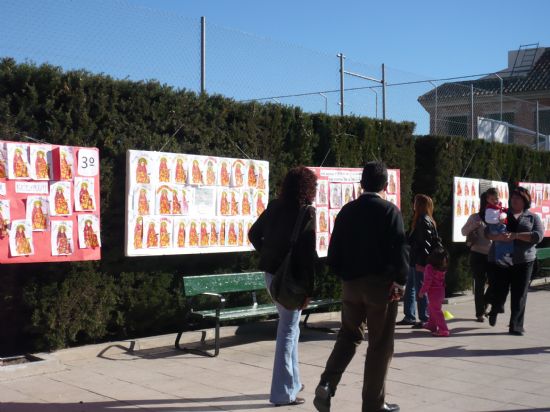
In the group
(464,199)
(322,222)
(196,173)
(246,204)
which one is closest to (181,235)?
(196,173)

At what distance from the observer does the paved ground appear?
19.4ft

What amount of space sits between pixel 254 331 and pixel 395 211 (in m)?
4.21

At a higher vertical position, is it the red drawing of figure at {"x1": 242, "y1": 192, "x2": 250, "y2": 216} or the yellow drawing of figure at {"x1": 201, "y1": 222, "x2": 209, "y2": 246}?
the red drawing of figure at {"x1": 242, "y1": 192, "x2": 250, "y2": 216}

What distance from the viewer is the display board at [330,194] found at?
1019cm

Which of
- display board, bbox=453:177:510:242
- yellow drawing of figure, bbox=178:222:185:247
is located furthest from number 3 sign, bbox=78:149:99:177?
display board, bbox=453:177:510:242

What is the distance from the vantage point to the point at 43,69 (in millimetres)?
7340

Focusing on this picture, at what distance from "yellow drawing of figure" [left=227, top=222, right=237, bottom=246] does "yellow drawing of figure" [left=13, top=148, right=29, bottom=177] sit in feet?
9.06

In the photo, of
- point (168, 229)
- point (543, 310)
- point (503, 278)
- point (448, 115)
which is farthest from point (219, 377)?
point (448, 115)

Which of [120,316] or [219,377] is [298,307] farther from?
[120,316]

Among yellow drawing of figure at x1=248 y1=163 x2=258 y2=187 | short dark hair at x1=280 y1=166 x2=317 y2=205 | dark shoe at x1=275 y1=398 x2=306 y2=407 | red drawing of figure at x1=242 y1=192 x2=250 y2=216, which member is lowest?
dark shoe at x1=275 y1=398 x2=306 y2=407

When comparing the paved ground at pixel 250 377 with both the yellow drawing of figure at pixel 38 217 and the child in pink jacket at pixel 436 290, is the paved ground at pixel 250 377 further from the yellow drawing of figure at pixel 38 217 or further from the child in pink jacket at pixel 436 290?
the yellow drawing of figure at pixel 38 217

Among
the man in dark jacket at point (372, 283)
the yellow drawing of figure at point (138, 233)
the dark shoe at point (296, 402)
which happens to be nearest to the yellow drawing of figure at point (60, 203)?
the yellow drawing of figure at point (138, 233)

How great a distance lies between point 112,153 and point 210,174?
4.31 ft

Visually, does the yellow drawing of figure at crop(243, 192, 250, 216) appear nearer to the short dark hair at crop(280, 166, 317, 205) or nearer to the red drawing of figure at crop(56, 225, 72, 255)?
the red drawing of figure at crop(56, 225, 72, 255)
